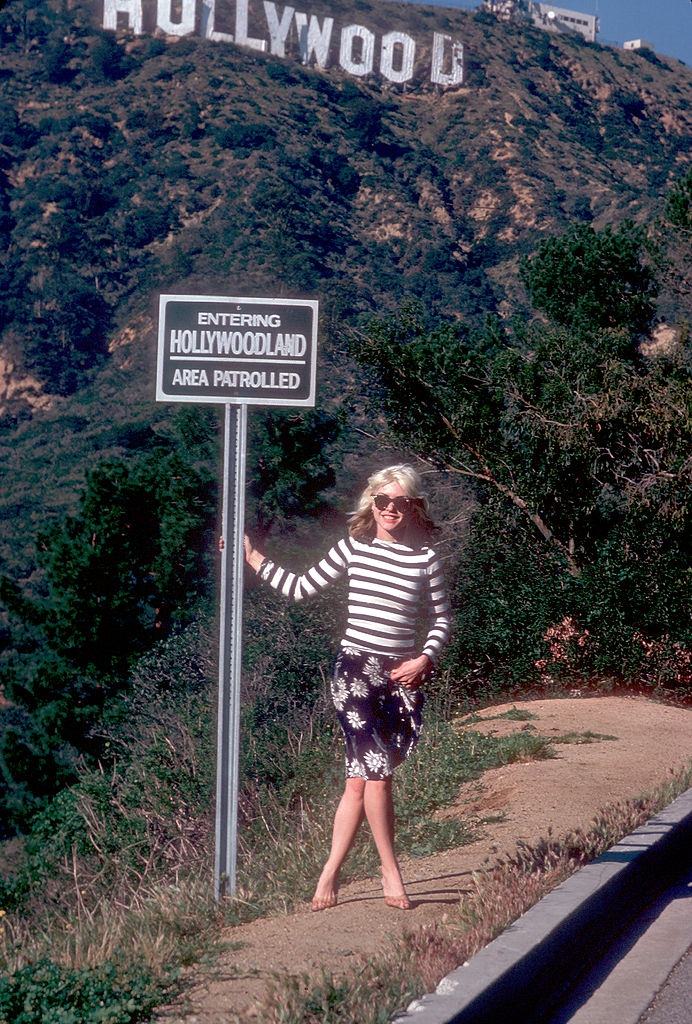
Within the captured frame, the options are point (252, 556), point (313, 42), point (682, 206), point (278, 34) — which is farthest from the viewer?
point (313, 42)

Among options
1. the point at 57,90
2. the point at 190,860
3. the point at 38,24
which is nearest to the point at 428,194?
the point at 57,90

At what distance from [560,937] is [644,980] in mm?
400

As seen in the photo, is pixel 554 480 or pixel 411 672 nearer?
pixel 411 672

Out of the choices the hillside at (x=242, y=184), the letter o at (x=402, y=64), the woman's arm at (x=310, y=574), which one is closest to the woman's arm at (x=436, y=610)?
the woman's arm at (x=310, y=574)

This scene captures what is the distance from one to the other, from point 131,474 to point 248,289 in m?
14.1

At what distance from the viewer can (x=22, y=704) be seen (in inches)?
1208

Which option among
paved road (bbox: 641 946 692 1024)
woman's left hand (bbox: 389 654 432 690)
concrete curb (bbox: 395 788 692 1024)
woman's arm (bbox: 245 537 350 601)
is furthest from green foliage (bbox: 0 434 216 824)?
paved road (bbox: 641 946 692 1024)

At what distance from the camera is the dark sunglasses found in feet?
17.2

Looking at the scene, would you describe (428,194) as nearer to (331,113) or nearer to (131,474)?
(331,113)

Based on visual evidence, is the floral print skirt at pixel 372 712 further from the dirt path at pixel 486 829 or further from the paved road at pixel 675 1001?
the paved road at pixel 675 1001

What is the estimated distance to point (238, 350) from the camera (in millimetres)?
5898

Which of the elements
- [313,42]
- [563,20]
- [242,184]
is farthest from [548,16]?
[242,184]

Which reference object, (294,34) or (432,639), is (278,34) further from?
(432,639)

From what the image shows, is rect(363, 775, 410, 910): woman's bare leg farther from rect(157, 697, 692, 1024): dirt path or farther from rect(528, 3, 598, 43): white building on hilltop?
rect(528, 3, 598, 43): white building on hilltop
